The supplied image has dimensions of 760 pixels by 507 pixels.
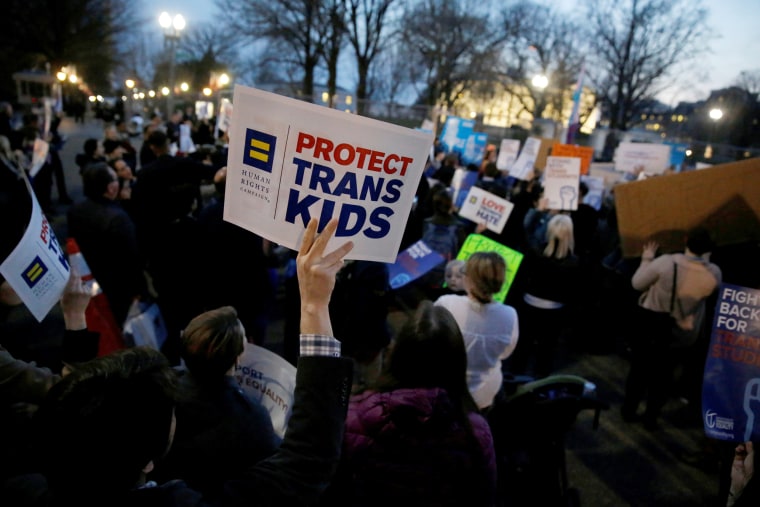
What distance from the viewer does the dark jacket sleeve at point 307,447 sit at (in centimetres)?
120

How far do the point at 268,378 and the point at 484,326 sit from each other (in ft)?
4.15

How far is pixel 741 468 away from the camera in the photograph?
239 cm

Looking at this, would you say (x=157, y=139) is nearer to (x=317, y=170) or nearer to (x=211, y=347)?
(x=211, y=347)

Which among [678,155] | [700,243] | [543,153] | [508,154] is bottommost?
[700,243]

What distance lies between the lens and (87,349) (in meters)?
2.02

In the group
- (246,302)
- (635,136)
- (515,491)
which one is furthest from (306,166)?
(635,136)

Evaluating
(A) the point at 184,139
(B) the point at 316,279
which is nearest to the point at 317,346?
(B) the point at 316,279

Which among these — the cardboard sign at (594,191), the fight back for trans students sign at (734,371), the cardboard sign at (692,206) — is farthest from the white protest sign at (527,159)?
the fight back for trans students sign at (734,371)

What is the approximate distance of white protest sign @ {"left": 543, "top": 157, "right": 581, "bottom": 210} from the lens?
6090 millimetres

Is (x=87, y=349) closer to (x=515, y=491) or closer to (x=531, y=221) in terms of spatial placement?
(x=515, y=491)

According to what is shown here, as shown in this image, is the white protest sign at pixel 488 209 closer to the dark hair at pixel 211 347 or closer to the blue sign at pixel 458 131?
the dark hair at pixel 211 347

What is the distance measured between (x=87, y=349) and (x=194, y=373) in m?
0.45

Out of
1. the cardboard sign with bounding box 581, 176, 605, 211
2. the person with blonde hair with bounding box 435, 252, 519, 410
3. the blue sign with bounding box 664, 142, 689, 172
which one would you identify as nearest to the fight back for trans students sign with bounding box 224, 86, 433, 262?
the person with blonde hair with bounding box 435, 252, 519, 410

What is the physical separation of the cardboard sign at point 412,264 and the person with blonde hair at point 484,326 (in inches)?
53.6
